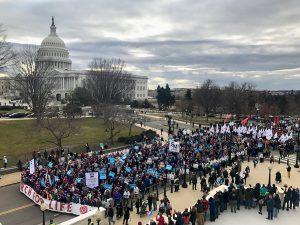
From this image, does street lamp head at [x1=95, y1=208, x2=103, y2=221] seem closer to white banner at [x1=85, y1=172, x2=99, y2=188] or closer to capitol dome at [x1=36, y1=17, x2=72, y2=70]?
white banner at [x1=85, y1=172, x2=99, y2=188]

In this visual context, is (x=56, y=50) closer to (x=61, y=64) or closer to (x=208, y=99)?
(x=61, y=64)

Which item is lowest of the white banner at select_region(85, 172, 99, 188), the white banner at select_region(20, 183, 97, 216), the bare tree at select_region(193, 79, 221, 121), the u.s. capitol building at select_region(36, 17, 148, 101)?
the white banner at select_region(20, 183, 97, 216)

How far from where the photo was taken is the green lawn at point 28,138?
4071 centimetres

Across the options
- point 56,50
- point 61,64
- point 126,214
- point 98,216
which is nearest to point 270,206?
point 126,214

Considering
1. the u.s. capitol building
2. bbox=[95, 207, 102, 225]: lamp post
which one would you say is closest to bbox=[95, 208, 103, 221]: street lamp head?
bbox=[95, 207, 102, 225]: lamp post

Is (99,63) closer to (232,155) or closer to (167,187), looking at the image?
(232,155)

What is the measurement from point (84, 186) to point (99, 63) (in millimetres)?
83973

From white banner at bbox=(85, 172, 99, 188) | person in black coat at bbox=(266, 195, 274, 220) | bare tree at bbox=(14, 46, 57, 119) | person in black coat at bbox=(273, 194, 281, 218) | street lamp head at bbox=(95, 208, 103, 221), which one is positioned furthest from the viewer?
bare tree at bbox=(14, 46, 57, 119)

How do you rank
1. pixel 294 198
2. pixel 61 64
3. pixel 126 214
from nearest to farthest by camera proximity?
pixel 126 214
pixel 294 198
pixel 61 64

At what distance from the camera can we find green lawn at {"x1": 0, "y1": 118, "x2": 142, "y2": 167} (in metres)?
40.7

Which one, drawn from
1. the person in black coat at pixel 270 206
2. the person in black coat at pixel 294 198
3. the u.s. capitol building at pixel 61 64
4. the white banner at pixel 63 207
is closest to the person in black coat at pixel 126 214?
the white banner at pixel 63 207

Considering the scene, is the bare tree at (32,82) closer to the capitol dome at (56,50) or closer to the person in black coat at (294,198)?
the person in black coat at (294,198)

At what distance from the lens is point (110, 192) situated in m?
21.6

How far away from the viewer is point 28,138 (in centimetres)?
4975
